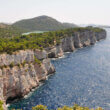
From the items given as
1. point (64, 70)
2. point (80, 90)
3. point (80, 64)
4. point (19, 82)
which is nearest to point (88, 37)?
point (80, 64)

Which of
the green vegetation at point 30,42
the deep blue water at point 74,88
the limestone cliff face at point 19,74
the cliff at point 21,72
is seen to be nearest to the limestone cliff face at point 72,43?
the green vegetation at point 30,42

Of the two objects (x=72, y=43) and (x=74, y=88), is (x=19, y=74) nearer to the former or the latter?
(x=74, y=88)

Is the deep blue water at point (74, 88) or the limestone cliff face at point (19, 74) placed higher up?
the limestone cliff face at point (19, 74)

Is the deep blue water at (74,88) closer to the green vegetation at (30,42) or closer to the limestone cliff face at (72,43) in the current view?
the green vegetation at (30,42)

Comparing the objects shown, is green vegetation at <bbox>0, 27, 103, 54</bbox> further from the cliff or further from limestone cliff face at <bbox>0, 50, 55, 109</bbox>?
limestone cliff face at <bbox>0, 50, 55, 109</bbox>

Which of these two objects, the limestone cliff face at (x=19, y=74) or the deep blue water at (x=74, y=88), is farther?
the limestone cliff face at (x=19, y=74)

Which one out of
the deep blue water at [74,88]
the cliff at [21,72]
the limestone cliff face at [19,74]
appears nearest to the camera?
the deep blue water at [74,88]

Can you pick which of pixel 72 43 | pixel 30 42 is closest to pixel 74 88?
pixel 30 42
